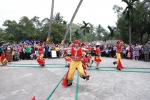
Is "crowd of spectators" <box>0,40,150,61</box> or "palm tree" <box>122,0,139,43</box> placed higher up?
"palm tree" <box>122,0,139,43</box>

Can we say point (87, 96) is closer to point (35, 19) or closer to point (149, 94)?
point (149, 94)

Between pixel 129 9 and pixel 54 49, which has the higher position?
pixel 129 9

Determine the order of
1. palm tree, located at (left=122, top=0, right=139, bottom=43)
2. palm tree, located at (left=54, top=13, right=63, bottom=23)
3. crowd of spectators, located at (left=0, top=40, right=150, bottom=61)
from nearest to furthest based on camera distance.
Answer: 1. crowd of spectators, located at (left=0, top=40, right=150, bottom=61)
2. palm tree, located at (left=122, top=0, right=139, bottom=43)
3. palm tree, located at (left=54, top=13, right=63, bottom=23)

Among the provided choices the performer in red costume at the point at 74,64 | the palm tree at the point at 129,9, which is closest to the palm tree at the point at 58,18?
the palm tree at the point at 129,9

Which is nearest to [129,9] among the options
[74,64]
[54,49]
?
[54,49]

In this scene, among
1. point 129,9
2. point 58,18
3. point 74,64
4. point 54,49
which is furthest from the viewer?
point 58,18

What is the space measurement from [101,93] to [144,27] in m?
30.3

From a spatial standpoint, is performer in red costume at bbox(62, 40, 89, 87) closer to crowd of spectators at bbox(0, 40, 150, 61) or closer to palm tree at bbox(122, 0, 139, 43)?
crowd of spectators at bbox(0, 40, 150, 61)

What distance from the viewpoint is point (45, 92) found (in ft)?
18.8

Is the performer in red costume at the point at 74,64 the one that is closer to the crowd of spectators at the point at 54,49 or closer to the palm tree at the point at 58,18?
the crowd of spectators at the point at 54,49

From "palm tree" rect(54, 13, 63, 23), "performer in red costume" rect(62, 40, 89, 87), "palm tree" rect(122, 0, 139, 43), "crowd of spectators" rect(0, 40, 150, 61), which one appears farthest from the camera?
"palm tree" rect(54, 13, 63, 23)

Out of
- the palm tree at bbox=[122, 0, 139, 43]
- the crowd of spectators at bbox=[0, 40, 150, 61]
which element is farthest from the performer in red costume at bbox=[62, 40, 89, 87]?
the palm tree at bbox=[122, 0, 139, 43]

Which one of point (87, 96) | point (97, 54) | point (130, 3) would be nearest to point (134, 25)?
point (130, 3)

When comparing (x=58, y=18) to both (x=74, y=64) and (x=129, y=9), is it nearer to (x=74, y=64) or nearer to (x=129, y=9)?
(x=129, y=9)
